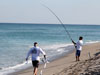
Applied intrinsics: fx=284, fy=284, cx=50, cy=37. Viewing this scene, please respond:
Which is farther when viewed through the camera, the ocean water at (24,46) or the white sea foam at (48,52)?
the ocean water at (24,46)

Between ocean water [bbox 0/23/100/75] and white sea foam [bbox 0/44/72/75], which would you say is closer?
white sea foam [bbox 0/44/72/75]

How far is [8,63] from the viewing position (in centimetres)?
1838

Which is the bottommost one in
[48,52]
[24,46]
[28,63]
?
[24,46]

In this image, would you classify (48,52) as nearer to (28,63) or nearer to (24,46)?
(28,63)

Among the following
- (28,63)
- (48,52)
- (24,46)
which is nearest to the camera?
(28,63)

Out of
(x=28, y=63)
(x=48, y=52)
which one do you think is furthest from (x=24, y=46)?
(x=28, y=63)

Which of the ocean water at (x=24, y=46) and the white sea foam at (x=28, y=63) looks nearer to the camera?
the white sea foam at (x=28, y=63)

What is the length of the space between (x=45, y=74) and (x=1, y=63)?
24.5ft

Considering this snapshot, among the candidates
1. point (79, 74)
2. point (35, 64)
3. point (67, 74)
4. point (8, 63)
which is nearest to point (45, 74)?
point (35, 64)

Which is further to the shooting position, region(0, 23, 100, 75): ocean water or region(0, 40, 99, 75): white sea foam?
region(0, 23, 100, 75): ocean water

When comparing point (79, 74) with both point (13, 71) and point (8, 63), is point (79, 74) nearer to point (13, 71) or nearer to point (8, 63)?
point (13, 71)

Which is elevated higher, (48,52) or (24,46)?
(48,52)

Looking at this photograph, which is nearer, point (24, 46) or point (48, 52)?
point (48, 52)

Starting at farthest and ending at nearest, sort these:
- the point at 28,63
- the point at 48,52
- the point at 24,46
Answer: the point at 24,46, the point at 48,52, the point at 28,63
